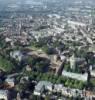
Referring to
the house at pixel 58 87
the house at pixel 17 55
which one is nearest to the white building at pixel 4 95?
the house at pixel 58 87

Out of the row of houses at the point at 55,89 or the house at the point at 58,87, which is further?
the house at the point at 58,87

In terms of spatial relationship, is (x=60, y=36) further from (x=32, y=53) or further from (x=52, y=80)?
(x=52, y=80)

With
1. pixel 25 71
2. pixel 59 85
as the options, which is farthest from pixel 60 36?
pixel 59 85

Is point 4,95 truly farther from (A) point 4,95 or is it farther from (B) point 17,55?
(B) point 17,55

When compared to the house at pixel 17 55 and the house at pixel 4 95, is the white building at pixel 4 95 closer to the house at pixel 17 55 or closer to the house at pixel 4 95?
the house at pixel 4 95

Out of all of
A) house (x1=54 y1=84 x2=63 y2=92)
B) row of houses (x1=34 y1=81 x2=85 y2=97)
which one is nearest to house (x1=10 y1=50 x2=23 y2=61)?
row of houses (x1=34 y1=81 x2=85 y2=97)

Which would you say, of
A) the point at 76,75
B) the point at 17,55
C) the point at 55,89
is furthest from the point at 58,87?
the point at 17,55

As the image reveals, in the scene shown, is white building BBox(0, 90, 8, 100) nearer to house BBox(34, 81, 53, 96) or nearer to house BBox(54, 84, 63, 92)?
house BBox(34, 81, 53, 96)

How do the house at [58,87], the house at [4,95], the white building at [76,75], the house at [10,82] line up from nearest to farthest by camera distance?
the house at [4,95] < the house at [58,87] < the house at [10,82] < the white building at [76,75]

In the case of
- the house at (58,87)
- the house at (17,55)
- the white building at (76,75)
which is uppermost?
the house at (17,55)
